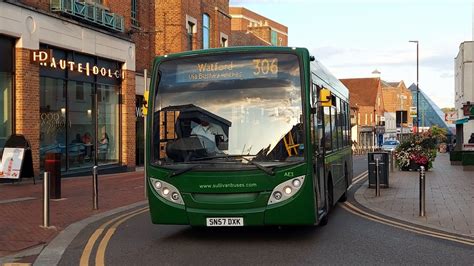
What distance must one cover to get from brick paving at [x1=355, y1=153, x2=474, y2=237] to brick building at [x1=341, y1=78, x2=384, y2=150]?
57.3 meters

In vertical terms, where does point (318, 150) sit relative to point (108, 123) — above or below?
below

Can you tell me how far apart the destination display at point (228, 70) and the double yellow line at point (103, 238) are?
2.79 m

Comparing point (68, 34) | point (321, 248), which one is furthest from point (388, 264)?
point (68, 34)

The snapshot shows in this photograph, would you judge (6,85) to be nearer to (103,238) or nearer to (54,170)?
(54,170)

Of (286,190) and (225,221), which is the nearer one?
(286,190)

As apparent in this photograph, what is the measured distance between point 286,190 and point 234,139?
107 cm

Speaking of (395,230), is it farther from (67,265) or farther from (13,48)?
(13,48)

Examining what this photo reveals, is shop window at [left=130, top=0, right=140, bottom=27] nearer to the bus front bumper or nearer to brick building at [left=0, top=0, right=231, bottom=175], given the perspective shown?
brick building at [left=0, top=0, right=231, bottom=175]

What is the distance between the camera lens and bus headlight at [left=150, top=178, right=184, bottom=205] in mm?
8086

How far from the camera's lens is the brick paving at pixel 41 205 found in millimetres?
8875

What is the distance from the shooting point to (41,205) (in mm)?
12578

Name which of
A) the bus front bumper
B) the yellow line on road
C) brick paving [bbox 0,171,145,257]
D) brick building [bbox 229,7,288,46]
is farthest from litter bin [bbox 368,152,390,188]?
brick building [bbox 229,7,288,46]

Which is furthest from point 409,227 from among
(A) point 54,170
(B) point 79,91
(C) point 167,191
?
(B) point 79,91

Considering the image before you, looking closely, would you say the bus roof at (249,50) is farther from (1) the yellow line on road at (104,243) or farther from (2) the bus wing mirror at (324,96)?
(1) the yellow line on road at (104,243)
